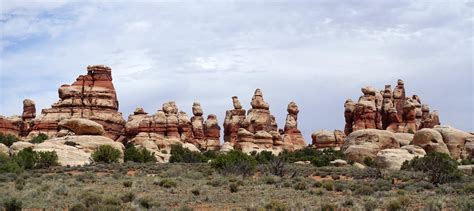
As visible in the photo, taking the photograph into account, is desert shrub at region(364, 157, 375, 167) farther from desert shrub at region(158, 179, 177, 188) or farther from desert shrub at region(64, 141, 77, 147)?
desert shrub at region(158, 179, 177, 188)

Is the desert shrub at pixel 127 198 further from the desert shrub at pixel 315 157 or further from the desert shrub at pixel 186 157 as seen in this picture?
the desert shrub at pixel 186 157

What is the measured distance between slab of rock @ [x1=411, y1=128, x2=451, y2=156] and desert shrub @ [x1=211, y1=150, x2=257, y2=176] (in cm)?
2205

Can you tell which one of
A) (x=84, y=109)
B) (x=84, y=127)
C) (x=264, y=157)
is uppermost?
(x=84, y=109)

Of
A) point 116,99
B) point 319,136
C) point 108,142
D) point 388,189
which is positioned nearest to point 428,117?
point 319,136

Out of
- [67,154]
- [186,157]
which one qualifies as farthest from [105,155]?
[186,157]

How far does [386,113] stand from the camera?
86.6 m

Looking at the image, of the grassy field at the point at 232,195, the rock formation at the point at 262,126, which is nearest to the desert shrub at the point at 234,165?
the grassy field at the point at 232,195

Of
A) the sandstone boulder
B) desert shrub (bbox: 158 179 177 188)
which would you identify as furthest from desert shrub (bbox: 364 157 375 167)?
desert shrub (bbox: 158 179 177 188)

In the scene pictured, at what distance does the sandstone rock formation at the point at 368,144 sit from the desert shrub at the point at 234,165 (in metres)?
16.7

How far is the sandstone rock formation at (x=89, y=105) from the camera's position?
259ft

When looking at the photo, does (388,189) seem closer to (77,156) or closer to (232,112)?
(77,156)

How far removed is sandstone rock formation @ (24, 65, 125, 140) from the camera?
7906 cm

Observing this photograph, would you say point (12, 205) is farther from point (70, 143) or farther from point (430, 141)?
point (430, 141)

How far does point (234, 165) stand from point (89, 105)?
147 ft
